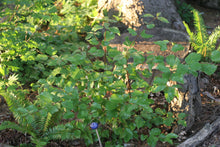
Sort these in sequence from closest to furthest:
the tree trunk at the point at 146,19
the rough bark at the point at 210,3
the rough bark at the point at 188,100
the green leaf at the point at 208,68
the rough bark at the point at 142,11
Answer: the green leaf at the point at 208,68
the rough bark at the point at 188,100
the tree trunk at the point at 146,19
the rough bark at the point at 142,11
the rough bark at the point at 210,3

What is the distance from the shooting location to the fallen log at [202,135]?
8.60 feet

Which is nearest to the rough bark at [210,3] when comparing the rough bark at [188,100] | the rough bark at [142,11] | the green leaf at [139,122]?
the rough bark at [142,11]

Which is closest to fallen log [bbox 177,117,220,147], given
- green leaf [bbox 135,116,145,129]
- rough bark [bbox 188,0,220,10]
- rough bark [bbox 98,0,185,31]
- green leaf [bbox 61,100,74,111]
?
green leaf [bbox 135,116,145,129]

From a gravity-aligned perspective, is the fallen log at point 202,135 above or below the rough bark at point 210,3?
below

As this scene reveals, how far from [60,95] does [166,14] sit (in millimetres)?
2888

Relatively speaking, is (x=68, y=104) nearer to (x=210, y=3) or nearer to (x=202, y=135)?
(x=202, y=135)

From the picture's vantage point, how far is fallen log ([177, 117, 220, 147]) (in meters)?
2.62

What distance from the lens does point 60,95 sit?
218cm

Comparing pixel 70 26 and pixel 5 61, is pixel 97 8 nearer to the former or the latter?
pixel 70 26

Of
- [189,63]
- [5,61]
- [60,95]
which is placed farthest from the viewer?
[5,61]

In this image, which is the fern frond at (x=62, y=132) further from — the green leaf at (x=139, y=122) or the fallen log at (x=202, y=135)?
the fallen log at (x=202, y=135)

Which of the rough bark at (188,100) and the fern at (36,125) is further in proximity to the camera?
the rough bark at (188,100)

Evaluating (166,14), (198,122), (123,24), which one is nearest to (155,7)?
(166,14)

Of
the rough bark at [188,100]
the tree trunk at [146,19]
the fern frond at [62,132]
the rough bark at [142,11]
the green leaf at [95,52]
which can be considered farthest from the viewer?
the rough bark at [142,11]
